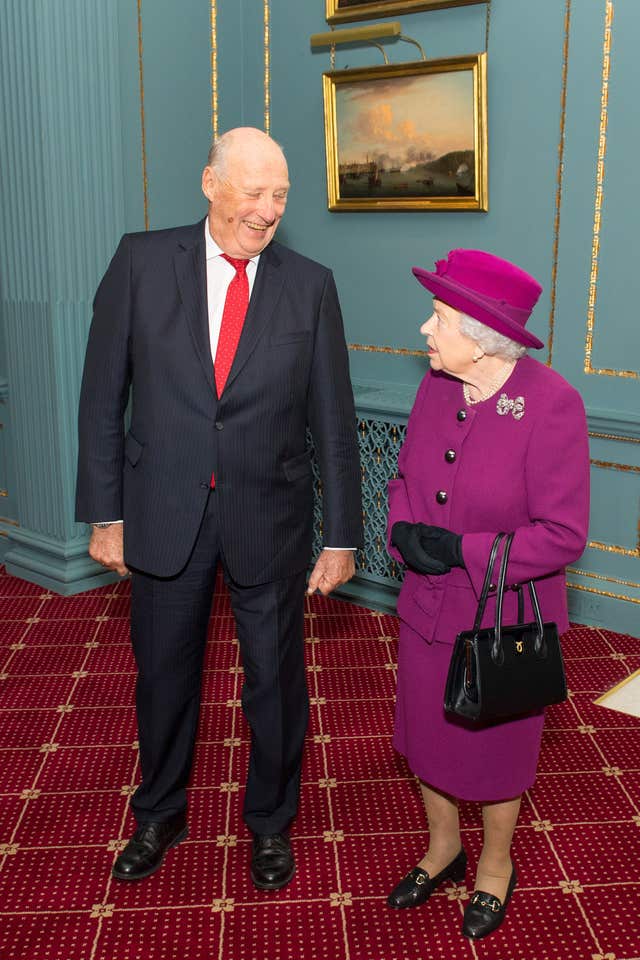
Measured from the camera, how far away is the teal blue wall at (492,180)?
16.2ft

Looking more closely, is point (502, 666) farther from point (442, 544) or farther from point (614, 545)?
point (614, 545)

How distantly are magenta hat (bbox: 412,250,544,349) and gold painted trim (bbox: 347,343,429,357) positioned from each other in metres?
3.03

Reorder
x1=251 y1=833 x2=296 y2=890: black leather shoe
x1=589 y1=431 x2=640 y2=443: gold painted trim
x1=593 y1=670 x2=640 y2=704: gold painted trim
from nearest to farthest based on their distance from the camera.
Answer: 1. x1=251 y1=833 x2=296 y2=890: black leather shoe
2. x1=593 y1=670 x2=640 y2=704: gold painted trim
3. x1=589 y1=431 x2=640 y2=443: gold painted trim

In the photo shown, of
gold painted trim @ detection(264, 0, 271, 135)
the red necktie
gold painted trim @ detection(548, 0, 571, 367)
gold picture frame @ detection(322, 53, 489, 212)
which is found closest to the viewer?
the red necktie

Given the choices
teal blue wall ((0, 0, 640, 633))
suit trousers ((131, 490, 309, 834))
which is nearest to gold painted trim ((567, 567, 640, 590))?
teal blue wall ((0, 0, 640, 633))

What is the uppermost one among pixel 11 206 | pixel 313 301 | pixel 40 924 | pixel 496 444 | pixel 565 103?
pixel 565 103

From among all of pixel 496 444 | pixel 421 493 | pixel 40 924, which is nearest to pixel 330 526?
pixel 421 493

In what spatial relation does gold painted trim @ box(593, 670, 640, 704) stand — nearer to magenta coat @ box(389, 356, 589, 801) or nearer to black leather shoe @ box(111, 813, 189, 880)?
magenta coat @ box(389, 356, 589, 801)

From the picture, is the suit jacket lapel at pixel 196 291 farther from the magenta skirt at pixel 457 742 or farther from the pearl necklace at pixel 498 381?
the magenta skirt at pixel 457 742

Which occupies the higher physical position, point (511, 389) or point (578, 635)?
point (511, 389)

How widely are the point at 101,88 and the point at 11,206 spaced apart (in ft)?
2.63

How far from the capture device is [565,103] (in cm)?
495

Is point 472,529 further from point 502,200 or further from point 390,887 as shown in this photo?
point 502,200

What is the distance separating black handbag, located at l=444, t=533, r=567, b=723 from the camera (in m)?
2.55
